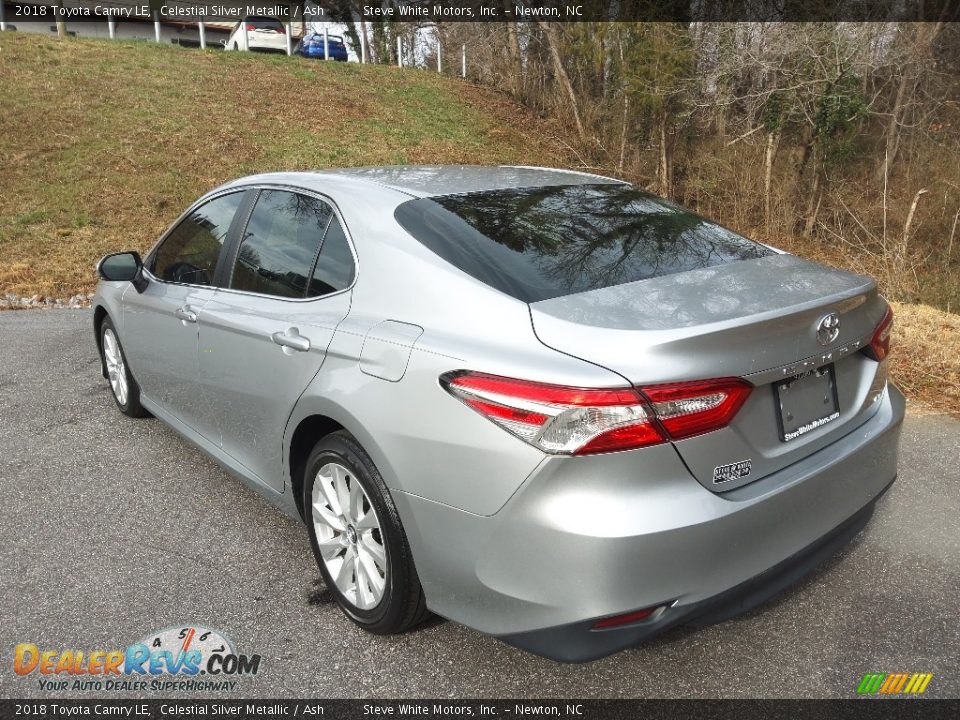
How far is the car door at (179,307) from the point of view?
3.62 m

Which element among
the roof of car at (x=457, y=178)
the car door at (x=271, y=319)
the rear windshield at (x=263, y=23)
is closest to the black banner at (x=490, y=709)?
the car door at (x=271, y=319)

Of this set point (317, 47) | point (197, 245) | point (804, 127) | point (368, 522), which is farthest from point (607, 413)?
point (317, 47)

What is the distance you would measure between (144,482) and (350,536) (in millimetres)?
1883

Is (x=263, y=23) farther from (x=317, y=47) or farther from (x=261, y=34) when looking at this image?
(x=317, y=47)

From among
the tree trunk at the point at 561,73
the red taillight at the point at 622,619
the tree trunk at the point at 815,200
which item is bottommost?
the tree trunk at the point at 815,200

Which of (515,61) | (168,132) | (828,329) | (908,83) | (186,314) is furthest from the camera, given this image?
(515,61)

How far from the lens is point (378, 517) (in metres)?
2.45

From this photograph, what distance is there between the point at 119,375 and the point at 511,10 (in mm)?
19256

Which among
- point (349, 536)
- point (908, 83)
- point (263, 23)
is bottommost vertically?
point (349, 536)

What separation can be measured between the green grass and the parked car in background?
578cm

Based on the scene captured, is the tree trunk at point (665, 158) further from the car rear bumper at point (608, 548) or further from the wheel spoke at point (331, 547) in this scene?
the car rear bumper at point (608, 548)

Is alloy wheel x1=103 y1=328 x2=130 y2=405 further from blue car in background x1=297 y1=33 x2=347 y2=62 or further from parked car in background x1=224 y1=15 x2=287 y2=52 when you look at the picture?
blue car in background x1=297 y1=33 x2=347 y2=62

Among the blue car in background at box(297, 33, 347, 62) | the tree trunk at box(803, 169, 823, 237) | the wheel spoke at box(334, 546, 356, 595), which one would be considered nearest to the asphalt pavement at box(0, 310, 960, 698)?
the wheel spoke at box(334, 546, 356, 595)

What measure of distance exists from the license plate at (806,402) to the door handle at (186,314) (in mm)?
2599
